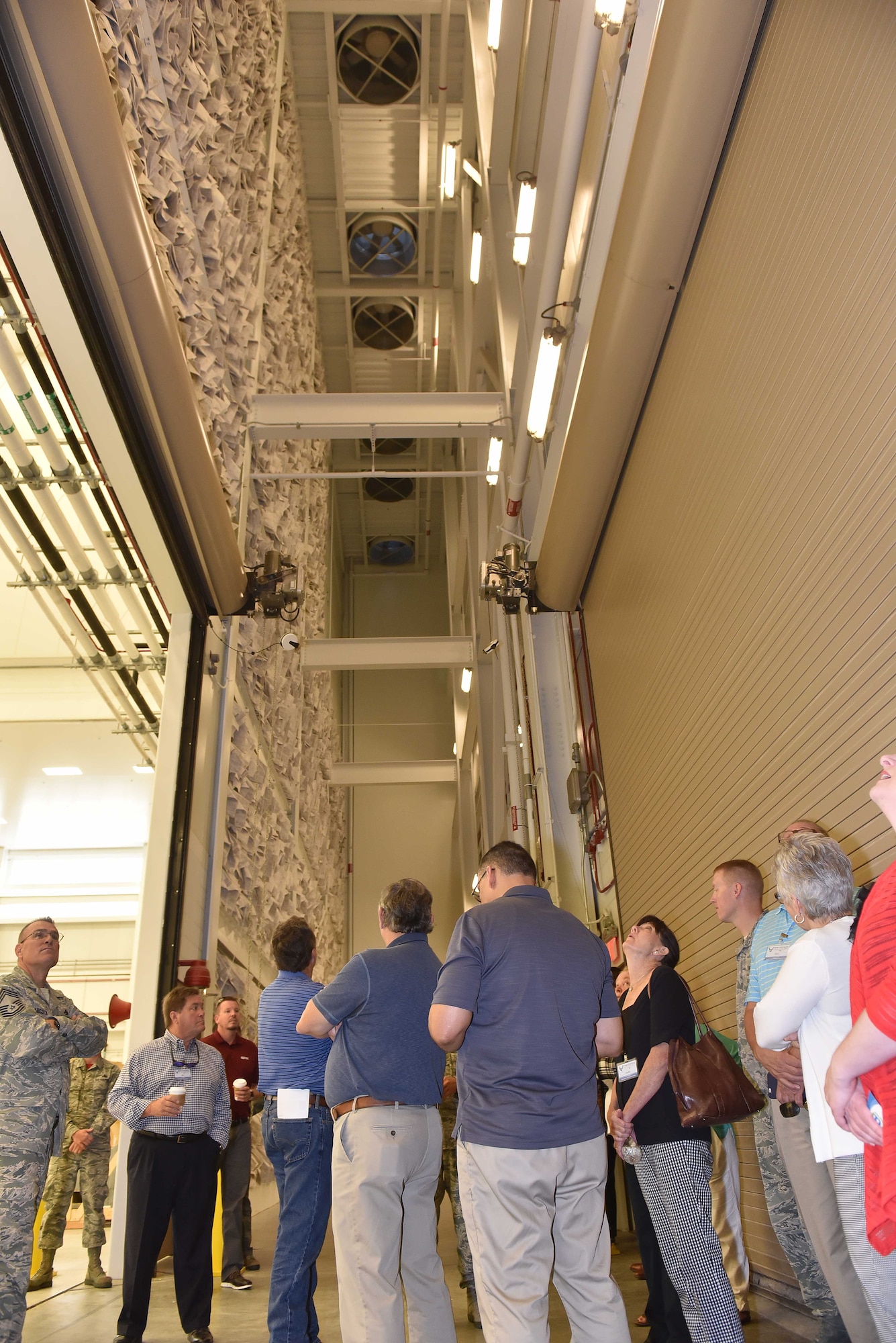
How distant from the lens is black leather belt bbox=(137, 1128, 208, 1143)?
3.65m

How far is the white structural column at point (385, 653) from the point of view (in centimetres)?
1097

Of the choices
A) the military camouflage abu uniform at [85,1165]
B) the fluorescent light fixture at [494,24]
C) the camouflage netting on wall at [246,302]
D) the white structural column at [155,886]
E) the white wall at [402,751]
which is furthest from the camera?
the white wall at [402,751]

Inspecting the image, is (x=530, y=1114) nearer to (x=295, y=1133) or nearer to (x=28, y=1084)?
(x=295, y=1133)

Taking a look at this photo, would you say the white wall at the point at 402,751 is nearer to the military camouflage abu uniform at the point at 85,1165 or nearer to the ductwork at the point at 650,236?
the military camouflage abu uniform at the point at 85,1165

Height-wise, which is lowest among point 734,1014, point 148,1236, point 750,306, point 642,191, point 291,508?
point 148,1236

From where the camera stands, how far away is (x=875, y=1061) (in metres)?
1.71

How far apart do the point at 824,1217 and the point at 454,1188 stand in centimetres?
290

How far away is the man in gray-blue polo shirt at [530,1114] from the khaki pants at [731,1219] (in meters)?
1.38

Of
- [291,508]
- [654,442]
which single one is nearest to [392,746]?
[291,508]

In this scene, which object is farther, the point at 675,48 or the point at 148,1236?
the point at 675,48

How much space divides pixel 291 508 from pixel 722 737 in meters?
7.16

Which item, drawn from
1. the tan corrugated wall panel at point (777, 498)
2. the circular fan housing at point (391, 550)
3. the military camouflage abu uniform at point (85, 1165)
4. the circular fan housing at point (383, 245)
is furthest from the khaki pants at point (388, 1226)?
the circular fan housing at point (391, 550)

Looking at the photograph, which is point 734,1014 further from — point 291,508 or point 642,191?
point 291,508

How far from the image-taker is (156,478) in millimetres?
5465
